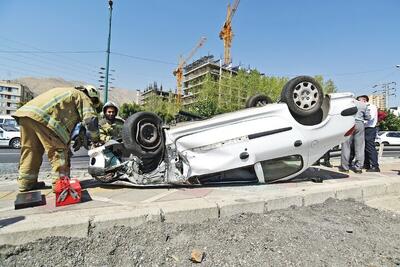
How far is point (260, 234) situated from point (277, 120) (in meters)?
1.85

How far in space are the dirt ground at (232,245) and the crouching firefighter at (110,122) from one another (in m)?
2.35

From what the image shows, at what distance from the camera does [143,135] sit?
3.85m

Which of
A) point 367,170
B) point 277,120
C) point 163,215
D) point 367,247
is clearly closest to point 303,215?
point 367,247

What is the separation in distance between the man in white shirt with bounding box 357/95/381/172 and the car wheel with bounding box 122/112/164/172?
4750 millimetres

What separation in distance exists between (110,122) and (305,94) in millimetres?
3114

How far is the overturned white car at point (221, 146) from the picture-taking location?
381cm

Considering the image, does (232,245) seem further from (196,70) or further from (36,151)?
(196,70)

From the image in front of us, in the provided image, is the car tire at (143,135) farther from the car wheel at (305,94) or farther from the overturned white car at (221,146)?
the car wheel at (305,94)

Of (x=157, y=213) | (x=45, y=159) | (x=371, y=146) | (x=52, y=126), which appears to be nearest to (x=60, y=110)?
(x=52, y=126)

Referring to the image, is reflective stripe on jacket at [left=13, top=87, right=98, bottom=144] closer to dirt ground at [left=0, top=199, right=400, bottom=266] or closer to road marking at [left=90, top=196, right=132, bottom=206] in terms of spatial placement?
road marking at [left=90, top=196, right=132, bottom=206]

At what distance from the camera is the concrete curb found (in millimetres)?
2262

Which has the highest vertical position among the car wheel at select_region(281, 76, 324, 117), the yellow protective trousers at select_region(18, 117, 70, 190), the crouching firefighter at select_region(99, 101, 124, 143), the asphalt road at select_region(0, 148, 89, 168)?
the car wheel at select_region(281, 76, 324, 117)

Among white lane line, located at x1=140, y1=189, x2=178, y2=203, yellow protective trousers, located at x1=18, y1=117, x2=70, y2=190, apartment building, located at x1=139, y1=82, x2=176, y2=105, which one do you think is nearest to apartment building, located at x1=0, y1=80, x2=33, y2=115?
apartment building, located at x1=139, y1=82, x2=176, y2=105

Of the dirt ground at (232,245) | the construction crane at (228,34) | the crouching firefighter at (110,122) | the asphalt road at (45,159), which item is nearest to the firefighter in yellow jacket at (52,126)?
the crouching firefighter at (110,122)
